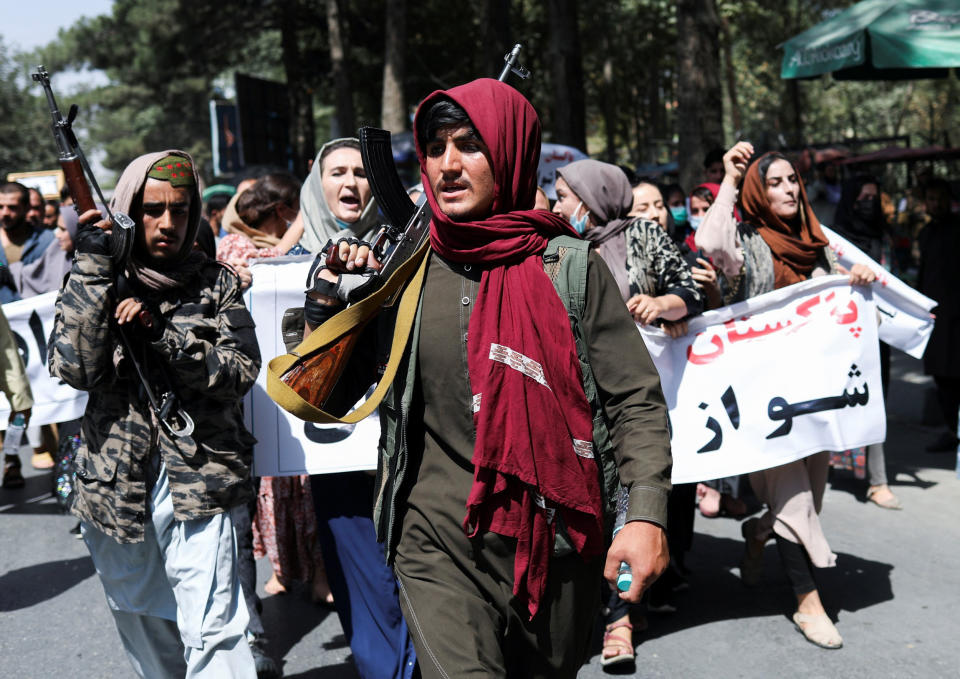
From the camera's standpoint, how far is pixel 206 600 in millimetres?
3299

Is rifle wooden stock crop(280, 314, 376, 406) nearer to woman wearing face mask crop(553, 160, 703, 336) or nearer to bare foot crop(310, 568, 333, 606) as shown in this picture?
woman wearing face mask crop(553, 160, 703, 336)

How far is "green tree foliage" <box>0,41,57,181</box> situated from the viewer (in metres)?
43.8

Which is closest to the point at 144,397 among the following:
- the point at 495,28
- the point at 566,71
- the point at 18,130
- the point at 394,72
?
the point at 566,71

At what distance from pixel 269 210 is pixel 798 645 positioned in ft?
11.5

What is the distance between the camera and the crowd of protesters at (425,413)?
2445 mm

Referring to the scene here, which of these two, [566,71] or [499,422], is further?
[566,71]

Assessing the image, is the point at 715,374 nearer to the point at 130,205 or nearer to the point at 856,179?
the point at 130,205

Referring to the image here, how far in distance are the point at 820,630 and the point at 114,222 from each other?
3.36m

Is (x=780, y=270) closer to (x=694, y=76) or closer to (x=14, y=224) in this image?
(x=694, y=76)

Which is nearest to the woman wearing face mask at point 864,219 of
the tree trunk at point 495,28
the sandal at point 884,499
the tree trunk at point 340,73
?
the sandal at point 884,499

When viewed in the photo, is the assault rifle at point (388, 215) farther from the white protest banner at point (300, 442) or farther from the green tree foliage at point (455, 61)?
the green tree foliage at point (455, 61)

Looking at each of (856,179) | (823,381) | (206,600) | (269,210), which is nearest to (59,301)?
(206,600)

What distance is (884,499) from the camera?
6.53 metres

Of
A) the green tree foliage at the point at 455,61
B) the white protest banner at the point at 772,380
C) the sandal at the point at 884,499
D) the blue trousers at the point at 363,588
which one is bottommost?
the sandal at the point at 884,499
